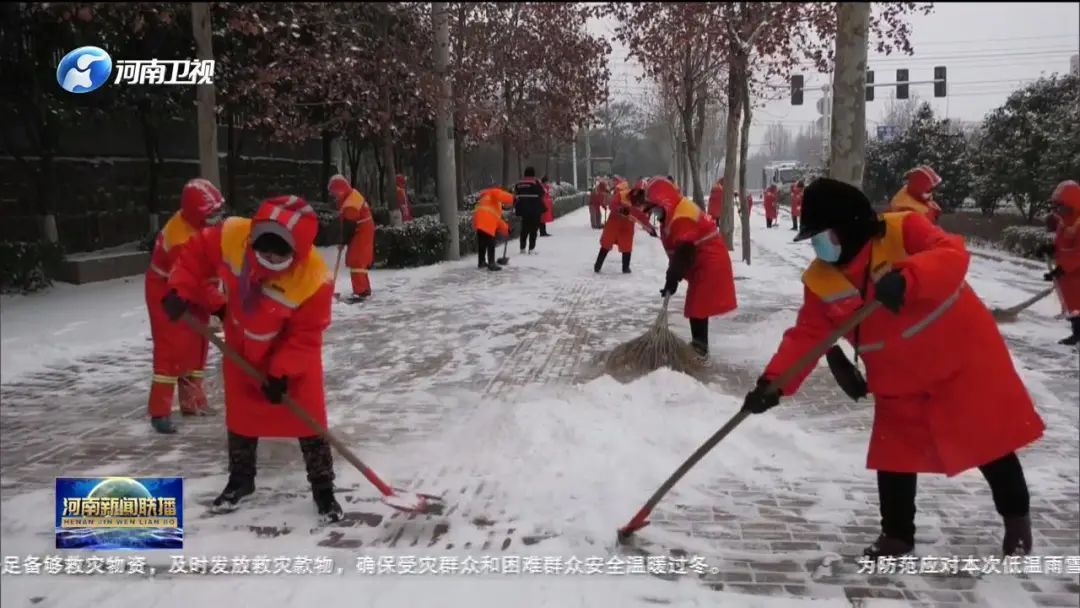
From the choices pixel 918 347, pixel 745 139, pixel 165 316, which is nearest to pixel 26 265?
pixel 165 316

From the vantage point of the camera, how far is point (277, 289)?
3.42 meters

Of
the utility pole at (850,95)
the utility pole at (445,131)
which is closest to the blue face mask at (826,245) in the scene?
the utility pole at (850,95)

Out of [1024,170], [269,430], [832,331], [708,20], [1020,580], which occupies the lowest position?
[1020,580]

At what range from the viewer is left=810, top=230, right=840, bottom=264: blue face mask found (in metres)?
2.97

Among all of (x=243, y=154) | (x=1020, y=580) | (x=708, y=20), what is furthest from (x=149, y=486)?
(x=243, y=154)

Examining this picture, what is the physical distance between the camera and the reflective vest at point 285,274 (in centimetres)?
342

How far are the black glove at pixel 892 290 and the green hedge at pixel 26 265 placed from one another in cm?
724

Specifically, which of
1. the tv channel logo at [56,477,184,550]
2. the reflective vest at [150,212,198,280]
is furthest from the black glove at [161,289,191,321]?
the tv channel logo at [56,477,184,550]

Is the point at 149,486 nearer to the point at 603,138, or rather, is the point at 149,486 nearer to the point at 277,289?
the point at 277,289

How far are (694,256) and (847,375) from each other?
3.30 m

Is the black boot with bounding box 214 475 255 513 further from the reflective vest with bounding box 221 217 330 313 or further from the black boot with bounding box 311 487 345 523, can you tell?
the reflective vest with bounding box 221 217 330 313

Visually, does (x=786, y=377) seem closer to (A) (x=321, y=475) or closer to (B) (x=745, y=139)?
(A) (x=321, y=475)

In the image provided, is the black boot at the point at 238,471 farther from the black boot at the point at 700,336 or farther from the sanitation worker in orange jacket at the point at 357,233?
the sanitation worker in orange jacket at the point at 357,233

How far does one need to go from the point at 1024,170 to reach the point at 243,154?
14.7m
